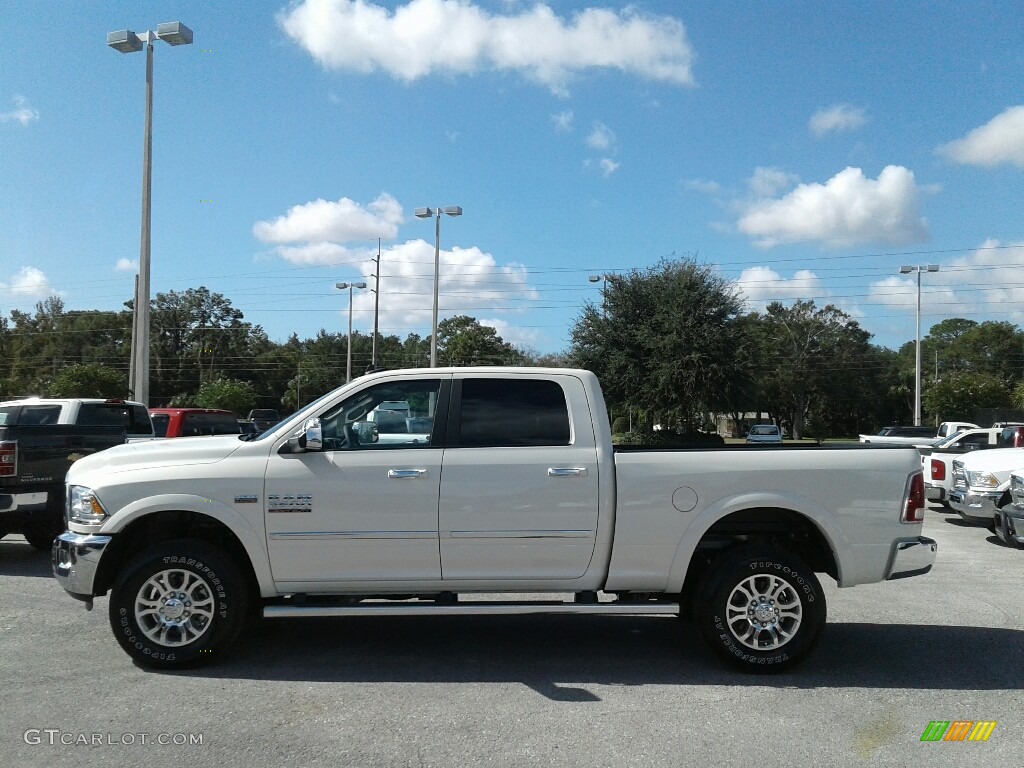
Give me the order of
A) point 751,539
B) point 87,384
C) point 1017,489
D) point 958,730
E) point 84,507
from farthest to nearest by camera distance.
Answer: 1. point 87,384
2. point 1017,489
3. point 751,539
4. point 84,507
5. point 958,730

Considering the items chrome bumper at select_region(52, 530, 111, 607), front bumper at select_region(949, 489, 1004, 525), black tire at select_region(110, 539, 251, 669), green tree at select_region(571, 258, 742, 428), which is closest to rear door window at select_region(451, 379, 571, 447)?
black tire at select_region(110, 539, 251, 669)

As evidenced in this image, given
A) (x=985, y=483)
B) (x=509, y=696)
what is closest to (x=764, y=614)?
(x=509, y=696)

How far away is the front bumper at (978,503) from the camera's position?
13.1m

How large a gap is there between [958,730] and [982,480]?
31.4 ft

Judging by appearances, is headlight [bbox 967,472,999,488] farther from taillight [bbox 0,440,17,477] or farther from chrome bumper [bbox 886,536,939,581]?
taillight [bbox 0,440,17,477]

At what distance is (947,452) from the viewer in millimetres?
17328

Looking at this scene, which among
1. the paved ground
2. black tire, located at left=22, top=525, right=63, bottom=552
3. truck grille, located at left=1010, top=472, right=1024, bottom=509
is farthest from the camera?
truck grille, located at left=1010, top=472, right=1024, bottom=509

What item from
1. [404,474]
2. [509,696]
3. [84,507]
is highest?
[404,474]

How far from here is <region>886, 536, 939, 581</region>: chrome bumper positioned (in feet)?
19.6

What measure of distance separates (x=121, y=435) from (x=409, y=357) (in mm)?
81043

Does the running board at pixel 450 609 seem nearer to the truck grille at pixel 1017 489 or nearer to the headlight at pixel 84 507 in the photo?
the headlight at pixel 84 507

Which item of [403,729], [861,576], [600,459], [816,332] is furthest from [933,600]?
[816,332]

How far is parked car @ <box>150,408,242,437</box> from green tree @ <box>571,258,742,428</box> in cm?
2355

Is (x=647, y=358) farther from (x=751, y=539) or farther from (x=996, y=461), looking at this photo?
(x=751, y=539)
